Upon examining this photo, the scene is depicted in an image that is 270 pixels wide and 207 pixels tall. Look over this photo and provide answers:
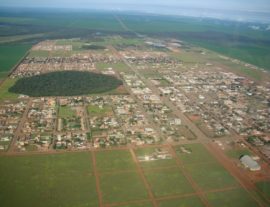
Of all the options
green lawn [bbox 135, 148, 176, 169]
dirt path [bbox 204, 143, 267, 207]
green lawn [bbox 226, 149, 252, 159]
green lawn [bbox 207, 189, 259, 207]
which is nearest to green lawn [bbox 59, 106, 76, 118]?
green lawn [bbox 135, 148, 176, 169]

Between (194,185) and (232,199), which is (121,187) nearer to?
(194,185)

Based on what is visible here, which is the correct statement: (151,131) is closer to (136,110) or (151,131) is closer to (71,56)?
(136,110)

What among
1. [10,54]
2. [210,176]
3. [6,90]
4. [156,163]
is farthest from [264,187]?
[10,54]

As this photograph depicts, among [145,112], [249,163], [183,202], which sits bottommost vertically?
[183,202]

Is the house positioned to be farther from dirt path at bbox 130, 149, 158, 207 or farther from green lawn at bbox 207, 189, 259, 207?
dirt path at bbox 130, 149, 158, 207

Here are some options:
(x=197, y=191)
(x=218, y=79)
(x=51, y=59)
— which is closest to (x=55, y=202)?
(x=197, y=191)
